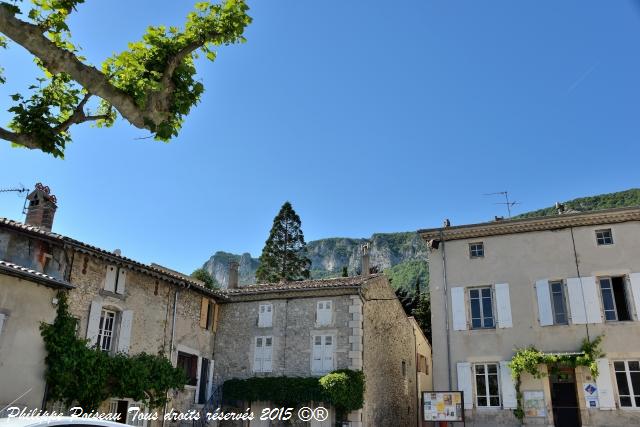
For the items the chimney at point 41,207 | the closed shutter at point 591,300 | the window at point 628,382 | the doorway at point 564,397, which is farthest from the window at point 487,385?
the chimney at point 41,207

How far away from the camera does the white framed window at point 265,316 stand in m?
22.3

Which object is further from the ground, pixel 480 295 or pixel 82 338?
pixel 480 295

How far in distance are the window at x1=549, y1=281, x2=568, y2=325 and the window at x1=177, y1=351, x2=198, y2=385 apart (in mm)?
13083

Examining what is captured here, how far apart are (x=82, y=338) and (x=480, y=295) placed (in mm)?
12808

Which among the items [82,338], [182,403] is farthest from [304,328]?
[82,338]

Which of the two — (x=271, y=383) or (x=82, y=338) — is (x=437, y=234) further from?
(x=82, y=338)

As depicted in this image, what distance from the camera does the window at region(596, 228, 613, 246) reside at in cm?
1806

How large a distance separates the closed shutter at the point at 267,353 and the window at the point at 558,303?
10479 mm

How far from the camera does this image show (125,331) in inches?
711

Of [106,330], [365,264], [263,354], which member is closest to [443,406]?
[263,354]

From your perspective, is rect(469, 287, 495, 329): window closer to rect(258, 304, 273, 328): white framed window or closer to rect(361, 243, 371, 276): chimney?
rect(361, 243, 371, 276): chimney

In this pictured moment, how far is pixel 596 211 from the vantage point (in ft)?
59.7

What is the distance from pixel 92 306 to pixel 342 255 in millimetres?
120377

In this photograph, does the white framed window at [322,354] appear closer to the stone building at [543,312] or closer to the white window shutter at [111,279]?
the stone building at [543,312]
